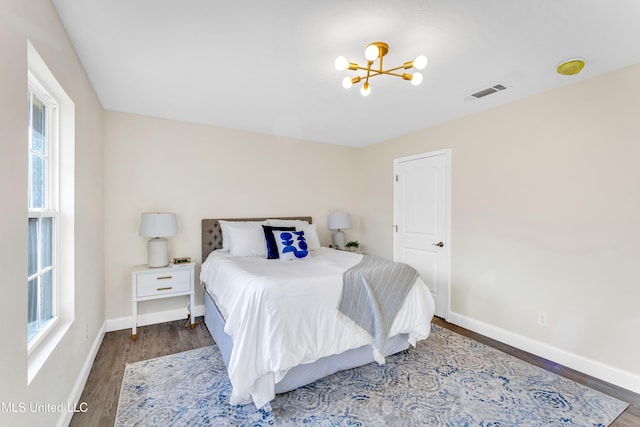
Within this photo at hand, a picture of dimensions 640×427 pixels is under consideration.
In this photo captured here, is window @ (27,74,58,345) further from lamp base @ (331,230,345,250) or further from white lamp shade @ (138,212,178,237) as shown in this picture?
lamp base @ (331,230,345,250)

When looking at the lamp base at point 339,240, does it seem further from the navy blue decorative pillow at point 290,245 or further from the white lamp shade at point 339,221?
the navy blue decorative pillow at point 290,245

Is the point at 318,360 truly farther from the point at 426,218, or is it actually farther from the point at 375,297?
A: the point at 426,218

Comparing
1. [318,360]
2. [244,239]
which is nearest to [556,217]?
[318,360]

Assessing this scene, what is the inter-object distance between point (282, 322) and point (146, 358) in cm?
157

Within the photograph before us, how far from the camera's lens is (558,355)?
260 centimetres

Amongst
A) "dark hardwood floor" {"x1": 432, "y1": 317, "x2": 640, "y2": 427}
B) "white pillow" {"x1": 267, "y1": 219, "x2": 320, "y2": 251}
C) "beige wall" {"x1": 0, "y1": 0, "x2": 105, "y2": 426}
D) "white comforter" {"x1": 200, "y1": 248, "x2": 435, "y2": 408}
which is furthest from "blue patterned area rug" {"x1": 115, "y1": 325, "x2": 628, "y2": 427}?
"white pillow" {"x1": 267, "y1": 219, "x2": 320, "y2": 251}

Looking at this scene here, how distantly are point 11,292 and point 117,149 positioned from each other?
8.50 ft

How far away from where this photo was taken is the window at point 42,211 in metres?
1.60

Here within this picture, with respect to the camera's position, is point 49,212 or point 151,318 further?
point 151,318

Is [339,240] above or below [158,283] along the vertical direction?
above

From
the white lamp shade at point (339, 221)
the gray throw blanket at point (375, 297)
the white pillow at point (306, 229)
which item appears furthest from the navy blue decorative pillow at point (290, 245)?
the white lamp shade at point (339, 221)

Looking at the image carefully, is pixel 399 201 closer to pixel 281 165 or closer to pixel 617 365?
pixel 281 165

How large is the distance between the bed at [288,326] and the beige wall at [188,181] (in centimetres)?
115

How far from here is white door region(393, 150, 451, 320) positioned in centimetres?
360
